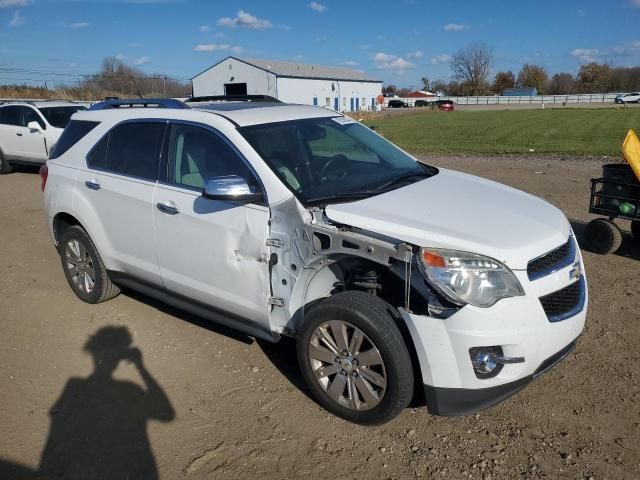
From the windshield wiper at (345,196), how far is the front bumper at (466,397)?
4.21ft

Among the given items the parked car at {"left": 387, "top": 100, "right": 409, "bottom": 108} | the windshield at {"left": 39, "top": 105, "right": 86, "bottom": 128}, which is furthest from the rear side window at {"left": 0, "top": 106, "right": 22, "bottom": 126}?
the parked car at {"left": 387, "top": 100, "right": 409, "bottom": 108}

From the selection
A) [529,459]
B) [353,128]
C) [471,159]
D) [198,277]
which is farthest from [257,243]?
[471,159]

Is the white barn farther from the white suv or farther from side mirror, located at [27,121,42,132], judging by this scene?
the white suv

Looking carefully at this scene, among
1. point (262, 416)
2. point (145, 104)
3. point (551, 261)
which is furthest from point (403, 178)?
point (145, 104)

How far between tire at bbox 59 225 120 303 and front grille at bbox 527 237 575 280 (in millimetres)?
3734

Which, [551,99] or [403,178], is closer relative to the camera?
[403,178]

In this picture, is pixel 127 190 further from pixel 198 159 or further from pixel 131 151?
pixel 198 159

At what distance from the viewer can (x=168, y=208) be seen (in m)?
4.11

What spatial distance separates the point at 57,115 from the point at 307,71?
60.6 metres

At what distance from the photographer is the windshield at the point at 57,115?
1357 cm

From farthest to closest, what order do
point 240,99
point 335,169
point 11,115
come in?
1. point 11,115
2. point 240,99
3. point 335,169

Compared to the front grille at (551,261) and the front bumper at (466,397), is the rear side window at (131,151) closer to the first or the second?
the front bumper at (466,397)

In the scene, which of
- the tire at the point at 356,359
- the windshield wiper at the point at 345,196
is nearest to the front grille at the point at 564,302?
the tire at the point at 356,359

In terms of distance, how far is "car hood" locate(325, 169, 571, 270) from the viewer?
118 inches
